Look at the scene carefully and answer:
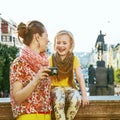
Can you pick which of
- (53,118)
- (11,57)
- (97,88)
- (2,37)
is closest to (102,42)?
(97,88)

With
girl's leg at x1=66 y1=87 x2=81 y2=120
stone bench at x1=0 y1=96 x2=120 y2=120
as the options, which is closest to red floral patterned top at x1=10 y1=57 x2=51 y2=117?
girl's leg at x1=66 y1=87 x2=81 y2=120

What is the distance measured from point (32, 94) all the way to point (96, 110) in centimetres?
107

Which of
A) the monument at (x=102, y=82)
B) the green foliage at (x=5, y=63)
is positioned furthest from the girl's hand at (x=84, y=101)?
the green foliage at (x=5, y=63)

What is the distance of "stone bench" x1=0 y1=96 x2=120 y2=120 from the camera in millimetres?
4340

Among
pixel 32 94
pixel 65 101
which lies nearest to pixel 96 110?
pixel 65 101

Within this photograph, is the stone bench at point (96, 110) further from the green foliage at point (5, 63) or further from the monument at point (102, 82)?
the green foliage at point (5, 63)

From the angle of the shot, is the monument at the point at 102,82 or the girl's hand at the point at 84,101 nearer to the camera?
the girl's hand at the point at 84,101

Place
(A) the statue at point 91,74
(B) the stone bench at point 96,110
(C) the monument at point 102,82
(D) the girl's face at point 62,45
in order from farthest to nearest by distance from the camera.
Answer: (C) the monument at point 102,82, (A) the statue at point 91,74, (B) the stone bench at point 96,110, (D) the girl's face at point 62,45

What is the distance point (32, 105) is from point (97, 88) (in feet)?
76.0

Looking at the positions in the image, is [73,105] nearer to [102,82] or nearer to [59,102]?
[59,102]

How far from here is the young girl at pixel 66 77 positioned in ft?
13.0

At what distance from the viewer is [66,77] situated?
13.3ft

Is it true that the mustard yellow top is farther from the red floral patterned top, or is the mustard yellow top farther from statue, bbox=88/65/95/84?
statue, bbox=88/65/95/84

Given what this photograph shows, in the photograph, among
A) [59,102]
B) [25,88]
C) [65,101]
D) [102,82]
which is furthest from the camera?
[102,82]
